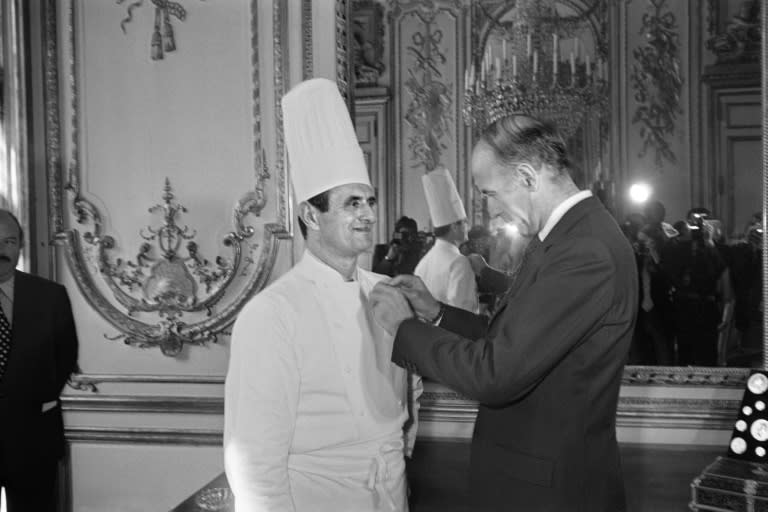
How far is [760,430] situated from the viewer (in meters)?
2.26

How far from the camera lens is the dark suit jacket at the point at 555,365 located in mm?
1436

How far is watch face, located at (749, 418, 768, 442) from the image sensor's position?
2.25m

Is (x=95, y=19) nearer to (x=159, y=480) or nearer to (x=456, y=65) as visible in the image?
(x=456, y=65)

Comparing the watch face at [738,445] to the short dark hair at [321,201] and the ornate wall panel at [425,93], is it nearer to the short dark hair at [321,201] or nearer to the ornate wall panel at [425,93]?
the ornate wall panel at [425,93]

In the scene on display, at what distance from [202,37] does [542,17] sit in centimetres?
122

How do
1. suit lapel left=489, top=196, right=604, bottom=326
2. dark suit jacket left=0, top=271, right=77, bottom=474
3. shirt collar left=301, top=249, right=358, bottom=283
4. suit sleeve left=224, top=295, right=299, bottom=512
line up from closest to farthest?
suit sleeve left=224, top=295, right=299, bottom=512, suit lapel left=489, top=196, right=604, bottom=326, shirt collar left=301, top=249, right=358, bottom=283, dark suit jacket left=0, top=271, right=77, bottom=474

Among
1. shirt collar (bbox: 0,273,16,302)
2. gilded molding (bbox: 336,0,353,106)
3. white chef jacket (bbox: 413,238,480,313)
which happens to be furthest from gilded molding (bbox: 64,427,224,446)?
gilded molding (bbox: 336,0,353,106)

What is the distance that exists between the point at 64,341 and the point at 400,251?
1219mm

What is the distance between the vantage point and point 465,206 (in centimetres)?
260

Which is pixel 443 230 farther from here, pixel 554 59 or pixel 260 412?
pixel 260 412

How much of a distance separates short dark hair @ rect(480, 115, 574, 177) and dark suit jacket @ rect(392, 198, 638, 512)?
0.12m

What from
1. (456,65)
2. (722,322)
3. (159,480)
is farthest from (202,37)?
(722,322)

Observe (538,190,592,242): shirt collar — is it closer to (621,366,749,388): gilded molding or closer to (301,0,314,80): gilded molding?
(621,366,749,388): gilded molding

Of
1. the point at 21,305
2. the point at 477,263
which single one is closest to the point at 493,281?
the point at 477,263
